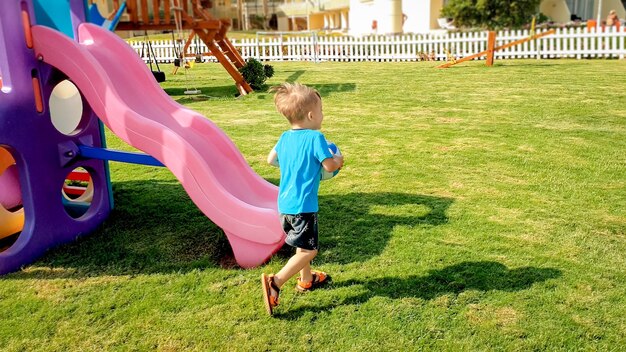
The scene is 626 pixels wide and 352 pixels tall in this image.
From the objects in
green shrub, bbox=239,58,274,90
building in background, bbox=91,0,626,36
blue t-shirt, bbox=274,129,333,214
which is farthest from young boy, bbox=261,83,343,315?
building in background, bbox=91,0,626,36

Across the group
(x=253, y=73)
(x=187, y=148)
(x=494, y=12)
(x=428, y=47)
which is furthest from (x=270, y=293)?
(x=494, y=12)

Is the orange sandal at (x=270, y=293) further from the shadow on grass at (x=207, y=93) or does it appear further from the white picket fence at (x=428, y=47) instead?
the white picket fence at (x=428, y=47)

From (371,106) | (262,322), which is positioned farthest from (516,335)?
(371,106)

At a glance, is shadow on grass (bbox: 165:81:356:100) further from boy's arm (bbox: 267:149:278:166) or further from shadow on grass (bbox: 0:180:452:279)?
boy's arm (bbox: 267:149:278:166)

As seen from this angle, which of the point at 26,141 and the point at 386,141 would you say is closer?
the point at 26,141

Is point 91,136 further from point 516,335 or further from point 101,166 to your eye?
point 516,335

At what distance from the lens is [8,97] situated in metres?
4.08

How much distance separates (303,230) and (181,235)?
1.67 m

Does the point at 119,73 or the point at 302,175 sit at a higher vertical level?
the point at 119,73

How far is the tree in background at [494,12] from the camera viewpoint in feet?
97.5

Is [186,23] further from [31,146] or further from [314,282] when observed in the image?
[314,282]

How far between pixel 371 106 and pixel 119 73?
22.2ft

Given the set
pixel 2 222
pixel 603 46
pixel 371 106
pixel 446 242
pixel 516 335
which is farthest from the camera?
pixel 603 46

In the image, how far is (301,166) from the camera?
3316mm
